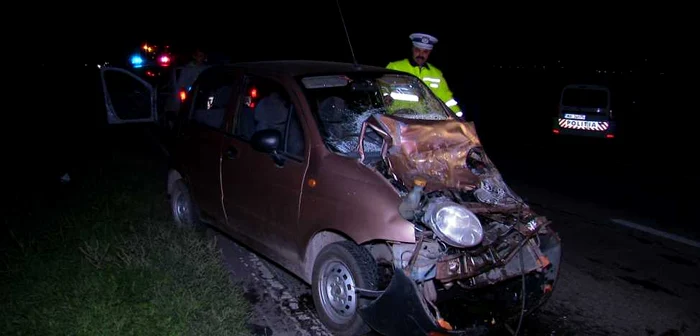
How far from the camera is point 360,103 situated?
4582mm

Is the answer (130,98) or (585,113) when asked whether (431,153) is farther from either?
(585,113)

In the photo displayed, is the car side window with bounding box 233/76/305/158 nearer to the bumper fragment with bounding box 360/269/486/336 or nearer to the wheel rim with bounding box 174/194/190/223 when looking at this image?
the bumper fragment with bounding box 360/269/486/336

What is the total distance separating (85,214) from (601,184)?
756cm

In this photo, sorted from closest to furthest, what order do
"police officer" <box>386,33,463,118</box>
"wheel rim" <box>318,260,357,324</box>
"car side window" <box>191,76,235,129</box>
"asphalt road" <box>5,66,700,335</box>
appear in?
1. "wheel rim" <box>318,260,357,324</box>
2. "asphalt road" <box>5,66,700,335</box>
3. "car side window" <box>191,76,235,129</box>
4. "police officer" <box>386,33,463,118</box>

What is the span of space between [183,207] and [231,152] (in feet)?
4.87

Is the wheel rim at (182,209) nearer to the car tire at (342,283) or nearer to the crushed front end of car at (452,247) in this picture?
the car tire at (342,283)

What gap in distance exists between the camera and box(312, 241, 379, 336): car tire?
11.5 ft

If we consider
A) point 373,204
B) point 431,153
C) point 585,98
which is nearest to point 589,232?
point 431,153

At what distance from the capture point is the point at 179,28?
109 ft

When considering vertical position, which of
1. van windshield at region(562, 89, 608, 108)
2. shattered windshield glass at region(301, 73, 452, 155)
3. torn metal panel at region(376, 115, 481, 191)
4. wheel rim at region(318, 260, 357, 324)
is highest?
shattered windshield glass at region(301, 73, 452, 155)

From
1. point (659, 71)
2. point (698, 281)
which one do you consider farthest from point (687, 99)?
point (698, 281)

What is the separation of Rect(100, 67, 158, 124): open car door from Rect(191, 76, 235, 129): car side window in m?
2.83

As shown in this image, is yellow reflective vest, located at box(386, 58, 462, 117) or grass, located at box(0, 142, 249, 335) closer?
grass, located at box(0, 142, 249, 335)

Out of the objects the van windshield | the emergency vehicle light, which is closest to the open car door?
the emergency vehicle light
